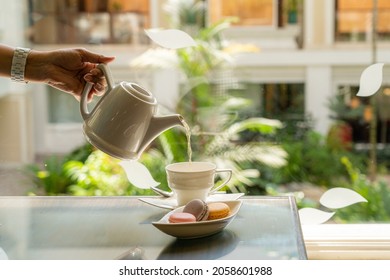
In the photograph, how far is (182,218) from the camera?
109cm

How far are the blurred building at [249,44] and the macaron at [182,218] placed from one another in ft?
4.73

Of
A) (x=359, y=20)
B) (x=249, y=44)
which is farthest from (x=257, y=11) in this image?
(x=359, y=20)

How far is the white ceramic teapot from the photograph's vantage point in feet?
3.66

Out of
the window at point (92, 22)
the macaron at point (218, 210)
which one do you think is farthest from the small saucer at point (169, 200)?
the window at point (92, 22)

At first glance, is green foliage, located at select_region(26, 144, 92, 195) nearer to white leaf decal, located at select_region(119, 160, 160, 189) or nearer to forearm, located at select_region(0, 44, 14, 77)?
white leaf decal, located at select_region(119, 160, 160, 189)

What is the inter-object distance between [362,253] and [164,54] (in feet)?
4.28

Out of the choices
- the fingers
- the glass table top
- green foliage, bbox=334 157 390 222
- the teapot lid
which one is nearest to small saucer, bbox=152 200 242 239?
the glass table top

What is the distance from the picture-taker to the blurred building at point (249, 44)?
2508mm

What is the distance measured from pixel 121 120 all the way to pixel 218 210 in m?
0.25

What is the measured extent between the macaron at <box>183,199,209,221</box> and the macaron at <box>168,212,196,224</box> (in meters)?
0.01

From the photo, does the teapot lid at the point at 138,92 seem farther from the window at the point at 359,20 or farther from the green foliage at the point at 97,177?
the window at the point at 359,20

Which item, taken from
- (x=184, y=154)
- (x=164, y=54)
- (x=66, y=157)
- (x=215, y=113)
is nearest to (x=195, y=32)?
(x=164, y=54)

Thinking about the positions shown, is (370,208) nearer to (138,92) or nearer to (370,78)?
(370,78)
